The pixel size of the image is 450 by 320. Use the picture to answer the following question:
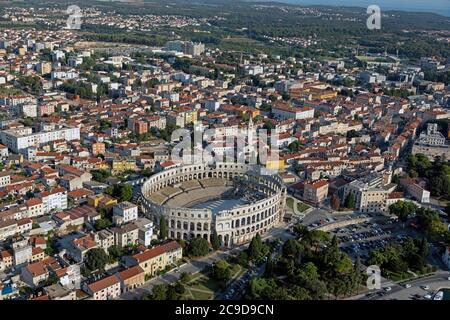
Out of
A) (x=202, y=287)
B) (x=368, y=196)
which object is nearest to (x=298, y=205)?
(x=368, y=196)

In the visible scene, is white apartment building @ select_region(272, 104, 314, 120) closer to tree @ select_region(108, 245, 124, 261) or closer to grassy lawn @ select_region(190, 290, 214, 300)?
tree @ select_region(108, 245, 124, 261)

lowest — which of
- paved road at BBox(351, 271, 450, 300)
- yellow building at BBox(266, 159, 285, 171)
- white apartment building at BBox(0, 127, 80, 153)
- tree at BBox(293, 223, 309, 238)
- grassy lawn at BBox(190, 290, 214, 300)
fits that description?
grassy lawn at BBox(190, 290, 214, 300)

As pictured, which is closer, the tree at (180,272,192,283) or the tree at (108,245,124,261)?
the tree at (180,272,192,283)

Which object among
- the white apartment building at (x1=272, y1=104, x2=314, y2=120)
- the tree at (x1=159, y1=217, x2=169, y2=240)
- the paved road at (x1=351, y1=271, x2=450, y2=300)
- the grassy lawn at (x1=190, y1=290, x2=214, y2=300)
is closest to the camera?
the grassy lawn at (x1=190, y1=290, x2=214, y2=300)

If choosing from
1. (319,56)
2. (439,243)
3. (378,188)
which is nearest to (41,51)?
(319,56)

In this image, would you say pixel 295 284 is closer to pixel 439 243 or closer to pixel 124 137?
pixel 439 243

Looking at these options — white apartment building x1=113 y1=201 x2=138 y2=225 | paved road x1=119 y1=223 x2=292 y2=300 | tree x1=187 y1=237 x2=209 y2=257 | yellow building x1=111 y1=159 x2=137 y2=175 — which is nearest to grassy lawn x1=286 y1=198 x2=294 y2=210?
paved road x1=119 y1=223 x2=292 y2=300

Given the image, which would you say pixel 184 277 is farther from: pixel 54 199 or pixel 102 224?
pixel 54 199
